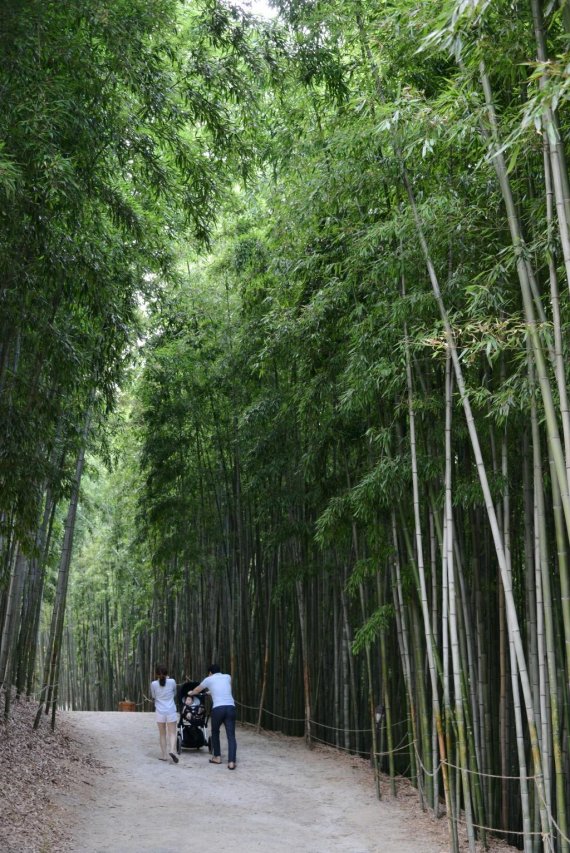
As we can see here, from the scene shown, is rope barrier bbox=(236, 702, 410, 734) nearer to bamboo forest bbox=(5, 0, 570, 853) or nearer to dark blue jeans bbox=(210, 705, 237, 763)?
bamboo forest bbox=(5, 0, 570, 853)

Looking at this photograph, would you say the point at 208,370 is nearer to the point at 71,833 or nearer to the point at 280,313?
the point at 280,313

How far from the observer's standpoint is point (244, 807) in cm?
579

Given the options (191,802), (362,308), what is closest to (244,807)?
(191,802)

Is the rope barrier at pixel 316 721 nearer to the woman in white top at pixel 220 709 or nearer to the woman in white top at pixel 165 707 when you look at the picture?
the woman in white top at pixel 220 709

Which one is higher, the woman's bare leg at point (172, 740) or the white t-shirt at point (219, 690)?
the white t-shirt at point (219, 690)

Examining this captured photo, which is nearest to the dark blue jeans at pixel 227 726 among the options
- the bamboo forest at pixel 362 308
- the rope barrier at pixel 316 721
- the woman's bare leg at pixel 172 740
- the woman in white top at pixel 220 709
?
the woman in white top at pixel 220 709

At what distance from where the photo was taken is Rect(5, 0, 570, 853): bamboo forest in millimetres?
3893

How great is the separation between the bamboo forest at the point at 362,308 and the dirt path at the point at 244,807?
1.26ft

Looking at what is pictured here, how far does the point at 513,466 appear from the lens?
5219mm

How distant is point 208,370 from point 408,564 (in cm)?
423

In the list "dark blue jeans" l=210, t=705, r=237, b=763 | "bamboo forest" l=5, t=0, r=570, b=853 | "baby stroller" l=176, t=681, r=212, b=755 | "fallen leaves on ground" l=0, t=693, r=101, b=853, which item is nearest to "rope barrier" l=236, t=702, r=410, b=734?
"bamboo forest" l=5, t=0, r=570, b=853

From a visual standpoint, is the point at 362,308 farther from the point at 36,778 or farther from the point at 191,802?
the point at 36,778

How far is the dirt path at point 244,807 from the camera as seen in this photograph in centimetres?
489

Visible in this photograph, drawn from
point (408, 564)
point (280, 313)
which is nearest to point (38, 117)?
point (280, 313)
